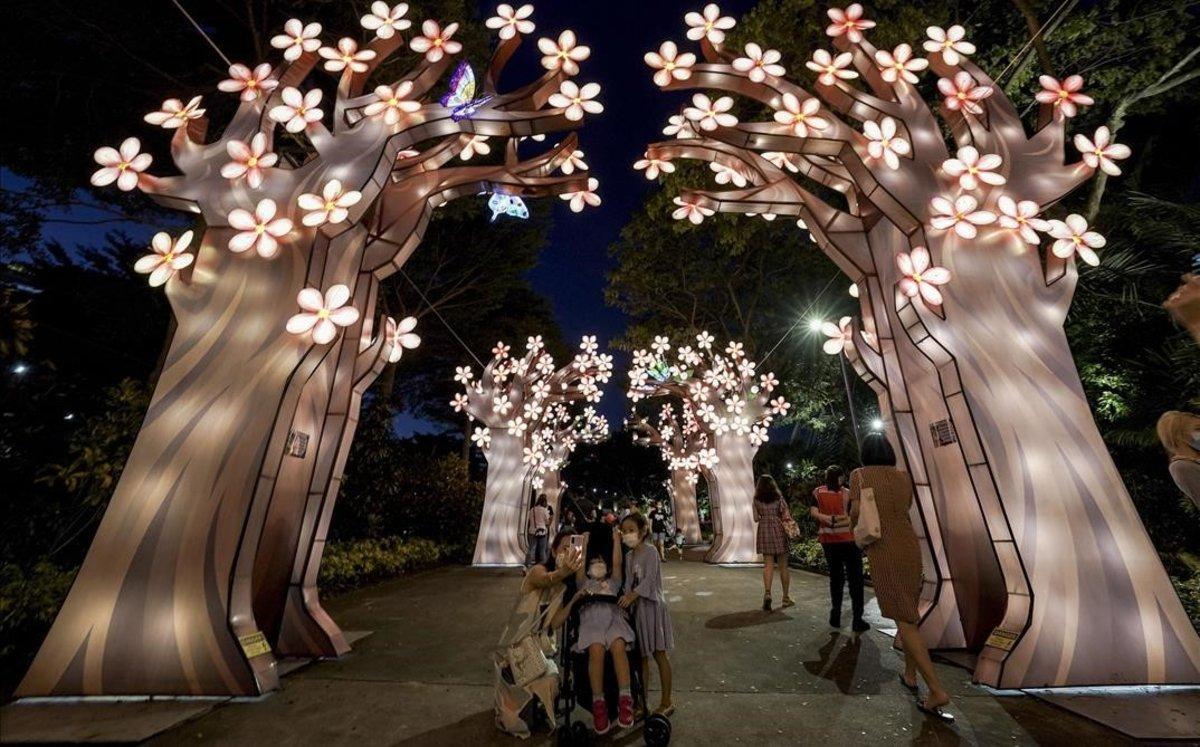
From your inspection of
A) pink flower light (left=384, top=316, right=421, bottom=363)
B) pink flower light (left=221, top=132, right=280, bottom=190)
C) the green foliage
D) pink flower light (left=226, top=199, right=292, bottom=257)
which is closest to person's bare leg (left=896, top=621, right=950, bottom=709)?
pink flower light (left=384, top=316, right=421, bottom=363)

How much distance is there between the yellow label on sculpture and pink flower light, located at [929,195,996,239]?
21.1 feet

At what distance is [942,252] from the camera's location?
14.8 ft

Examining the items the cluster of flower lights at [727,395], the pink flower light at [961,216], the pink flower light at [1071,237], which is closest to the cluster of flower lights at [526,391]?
the cluster of flower lights at [727,395]

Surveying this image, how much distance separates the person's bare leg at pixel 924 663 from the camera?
3.30m

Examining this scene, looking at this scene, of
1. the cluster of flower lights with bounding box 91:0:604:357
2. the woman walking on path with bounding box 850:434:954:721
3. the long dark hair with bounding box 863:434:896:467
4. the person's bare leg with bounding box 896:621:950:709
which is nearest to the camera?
the person's bare leg with bounding box 896:621:950:709

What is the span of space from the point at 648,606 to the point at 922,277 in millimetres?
3556

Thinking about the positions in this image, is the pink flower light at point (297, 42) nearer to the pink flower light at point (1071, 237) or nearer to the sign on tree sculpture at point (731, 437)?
the pink flower light at point (1071, 237)

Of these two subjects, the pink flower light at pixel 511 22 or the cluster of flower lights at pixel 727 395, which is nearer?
the pink flower light at pixel 511 22

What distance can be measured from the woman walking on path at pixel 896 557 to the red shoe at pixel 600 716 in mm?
1954

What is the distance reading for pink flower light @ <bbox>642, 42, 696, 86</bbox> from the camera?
16.4 feet

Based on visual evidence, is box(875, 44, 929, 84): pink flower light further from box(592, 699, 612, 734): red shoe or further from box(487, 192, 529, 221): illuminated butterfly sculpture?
box(592, 699, 612, 734): red shoe

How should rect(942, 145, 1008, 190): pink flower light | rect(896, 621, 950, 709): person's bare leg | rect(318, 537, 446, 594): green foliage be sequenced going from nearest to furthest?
rect(896, 621, 950, 709): person's bare leg < rect(942, 145, 1008, 190): pink flower light < rect(318, 537, 446, 594): green foliage

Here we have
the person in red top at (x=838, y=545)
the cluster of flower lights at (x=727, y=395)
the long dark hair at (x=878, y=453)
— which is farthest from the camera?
the cluster of flower lights at (x=727, y=395)

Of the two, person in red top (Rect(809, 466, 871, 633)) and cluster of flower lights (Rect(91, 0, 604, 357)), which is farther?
person in red top (Rect(809, 466, 871, 633))
